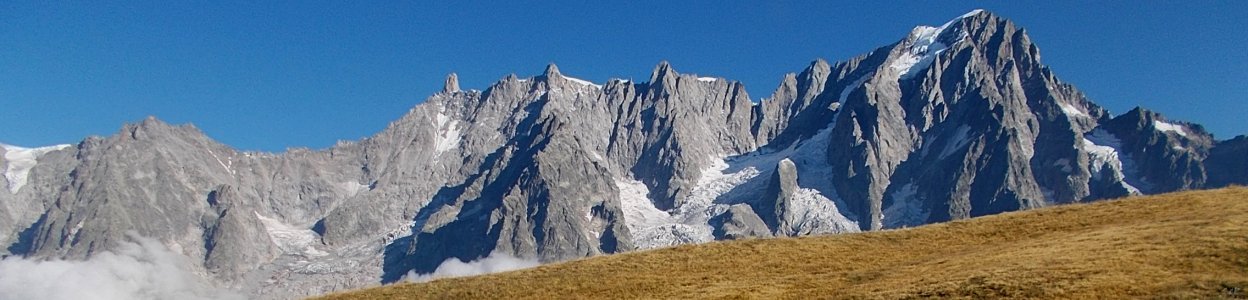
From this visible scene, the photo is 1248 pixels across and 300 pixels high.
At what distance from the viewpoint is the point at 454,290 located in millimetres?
62062

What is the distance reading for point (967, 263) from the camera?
51.1 meters

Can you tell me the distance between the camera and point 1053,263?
46.8m

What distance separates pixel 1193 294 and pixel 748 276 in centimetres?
2361

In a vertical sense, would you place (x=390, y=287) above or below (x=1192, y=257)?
above

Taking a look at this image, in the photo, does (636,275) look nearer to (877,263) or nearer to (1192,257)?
(877,263)

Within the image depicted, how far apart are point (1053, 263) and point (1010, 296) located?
5.77 metres

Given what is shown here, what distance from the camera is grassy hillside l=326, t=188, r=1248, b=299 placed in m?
43.0

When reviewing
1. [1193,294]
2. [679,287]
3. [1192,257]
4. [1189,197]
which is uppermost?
[1189,197]

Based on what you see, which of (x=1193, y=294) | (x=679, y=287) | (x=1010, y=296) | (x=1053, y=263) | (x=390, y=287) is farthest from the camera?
(x=390, y=287)

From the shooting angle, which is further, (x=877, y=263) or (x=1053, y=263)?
(x=877, y=263)

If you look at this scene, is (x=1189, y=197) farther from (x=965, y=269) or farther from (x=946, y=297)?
(x=946, y=297)

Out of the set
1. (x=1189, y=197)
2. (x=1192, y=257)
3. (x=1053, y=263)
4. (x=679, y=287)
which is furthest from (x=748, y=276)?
(x=1189, y=197)

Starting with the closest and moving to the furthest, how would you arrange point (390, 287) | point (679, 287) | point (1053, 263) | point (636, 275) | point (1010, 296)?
point (1010, 296)
point (1053, 263)
point (679, 287)
point (636, 275)
point (390, 287)

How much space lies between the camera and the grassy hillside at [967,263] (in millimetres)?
42969
